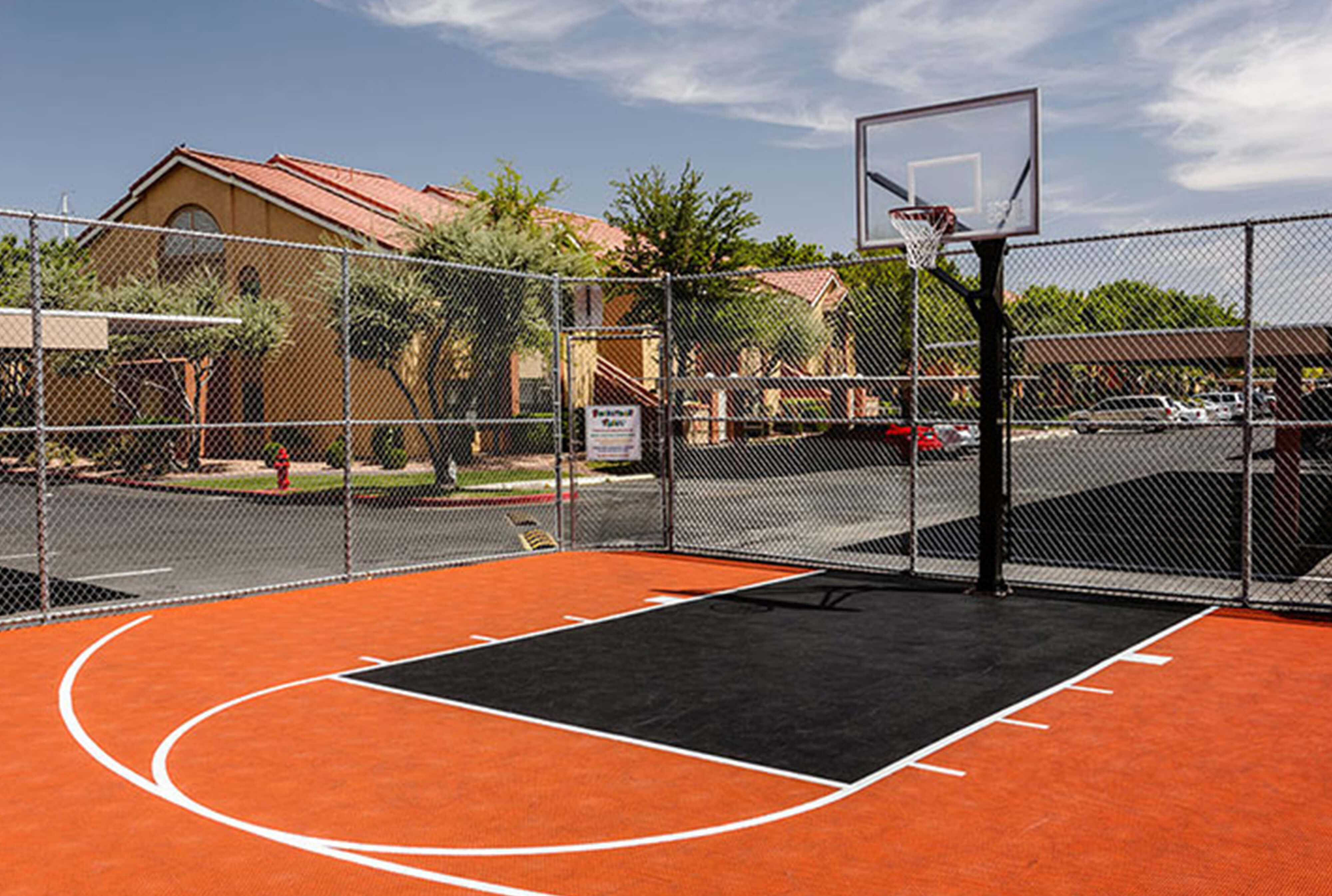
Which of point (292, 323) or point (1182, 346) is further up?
point (292, 323)

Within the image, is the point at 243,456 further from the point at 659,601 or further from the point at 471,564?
the point at 659,601

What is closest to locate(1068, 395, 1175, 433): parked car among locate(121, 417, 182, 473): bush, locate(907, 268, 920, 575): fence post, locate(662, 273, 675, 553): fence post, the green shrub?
locate(662, 273, 675, 553): fence post

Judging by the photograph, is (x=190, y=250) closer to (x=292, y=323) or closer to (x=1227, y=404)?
(x=292, y=323)

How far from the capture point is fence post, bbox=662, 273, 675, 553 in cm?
1508

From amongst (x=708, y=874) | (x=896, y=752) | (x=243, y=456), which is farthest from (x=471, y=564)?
(x=243, y=456)

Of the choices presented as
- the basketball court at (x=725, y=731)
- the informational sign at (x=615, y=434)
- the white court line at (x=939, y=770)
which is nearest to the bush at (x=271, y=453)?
the informational sign at (x=615, y=434)

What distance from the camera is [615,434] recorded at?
1550 cm

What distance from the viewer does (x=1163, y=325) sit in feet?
128

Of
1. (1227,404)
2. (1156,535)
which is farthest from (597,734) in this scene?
(1227,404)

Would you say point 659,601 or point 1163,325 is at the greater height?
point 1163,325

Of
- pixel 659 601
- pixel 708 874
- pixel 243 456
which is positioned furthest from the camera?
pixel 243 456

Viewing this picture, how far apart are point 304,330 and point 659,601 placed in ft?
80.5

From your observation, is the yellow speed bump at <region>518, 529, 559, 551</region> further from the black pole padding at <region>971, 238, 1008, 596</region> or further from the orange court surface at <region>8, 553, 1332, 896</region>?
the black pole padding at <region>971, 238, 1008, 596</region>

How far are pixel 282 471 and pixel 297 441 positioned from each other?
713cm
